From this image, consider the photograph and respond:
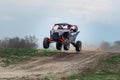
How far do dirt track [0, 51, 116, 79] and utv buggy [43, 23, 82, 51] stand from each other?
6.83 ft

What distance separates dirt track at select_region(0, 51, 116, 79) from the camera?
22.1 meters

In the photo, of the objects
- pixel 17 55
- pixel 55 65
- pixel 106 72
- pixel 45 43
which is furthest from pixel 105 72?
pixel 45 43

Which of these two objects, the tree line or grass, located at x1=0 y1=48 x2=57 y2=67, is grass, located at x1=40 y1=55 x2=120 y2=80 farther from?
the tree line

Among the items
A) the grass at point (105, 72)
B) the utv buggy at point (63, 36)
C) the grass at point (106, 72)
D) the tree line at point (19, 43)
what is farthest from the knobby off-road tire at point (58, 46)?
the tree line at point (19, 43)

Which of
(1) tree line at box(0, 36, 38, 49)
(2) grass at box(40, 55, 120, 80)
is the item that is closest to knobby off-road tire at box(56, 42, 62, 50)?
(2) grass at box(40, 55, 120, 80)

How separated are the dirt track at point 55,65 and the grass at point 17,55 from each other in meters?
0.74

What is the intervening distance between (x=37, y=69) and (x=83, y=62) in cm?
315

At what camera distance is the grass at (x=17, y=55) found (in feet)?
87.5

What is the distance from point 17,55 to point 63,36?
12.8 ft

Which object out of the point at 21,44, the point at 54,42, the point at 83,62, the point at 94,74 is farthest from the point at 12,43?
the point at 94,74

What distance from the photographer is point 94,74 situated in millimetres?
21734

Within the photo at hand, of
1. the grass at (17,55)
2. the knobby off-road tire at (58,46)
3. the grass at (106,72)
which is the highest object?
the knobby off-road tire at (58,46)

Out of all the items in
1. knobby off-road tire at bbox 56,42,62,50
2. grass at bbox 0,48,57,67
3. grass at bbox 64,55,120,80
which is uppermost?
knobby off-road tire at bbox 56,42,62,50

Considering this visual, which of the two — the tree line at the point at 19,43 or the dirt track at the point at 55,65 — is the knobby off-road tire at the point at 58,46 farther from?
the tree line at the point at 19,43
